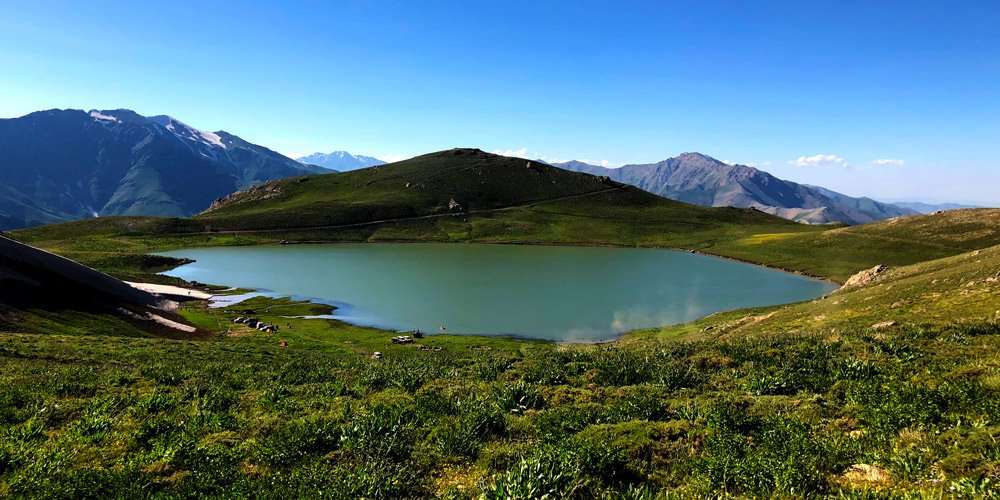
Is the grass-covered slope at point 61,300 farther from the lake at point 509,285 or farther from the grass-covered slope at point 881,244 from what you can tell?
the grass-covered slope at point 881,244

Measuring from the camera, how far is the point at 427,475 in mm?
9828

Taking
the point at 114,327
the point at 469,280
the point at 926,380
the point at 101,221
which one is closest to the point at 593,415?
the point at 926,380

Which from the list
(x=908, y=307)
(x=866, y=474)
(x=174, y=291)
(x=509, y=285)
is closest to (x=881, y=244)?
(x=509, y=285)

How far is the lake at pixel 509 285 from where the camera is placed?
→ 215ft

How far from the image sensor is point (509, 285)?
90375 mm

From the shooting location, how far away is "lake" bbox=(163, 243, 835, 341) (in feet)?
215

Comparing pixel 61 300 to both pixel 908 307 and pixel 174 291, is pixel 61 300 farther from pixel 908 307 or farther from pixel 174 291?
pixel 908 307

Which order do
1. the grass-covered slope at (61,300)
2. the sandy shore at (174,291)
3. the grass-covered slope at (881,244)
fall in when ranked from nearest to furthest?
the grass-covered slope at (61,300) < the sandy shore at (174,291) < the grass-covered slope at (881,244)

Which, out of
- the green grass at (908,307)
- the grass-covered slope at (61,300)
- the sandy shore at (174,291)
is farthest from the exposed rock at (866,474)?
the sandy shore at (174,291)

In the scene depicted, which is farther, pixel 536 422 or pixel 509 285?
pixel 509 285

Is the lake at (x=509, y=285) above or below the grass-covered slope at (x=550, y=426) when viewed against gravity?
below

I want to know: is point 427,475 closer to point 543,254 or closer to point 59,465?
point 59,465

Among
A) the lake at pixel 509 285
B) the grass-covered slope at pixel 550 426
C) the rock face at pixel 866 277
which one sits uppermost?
the grass-covered slope at pixel 550 426

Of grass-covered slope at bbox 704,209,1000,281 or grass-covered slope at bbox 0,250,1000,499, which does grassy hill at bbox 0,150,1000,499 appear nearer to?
grass-covered slope at bbox 0,250,1000,499
